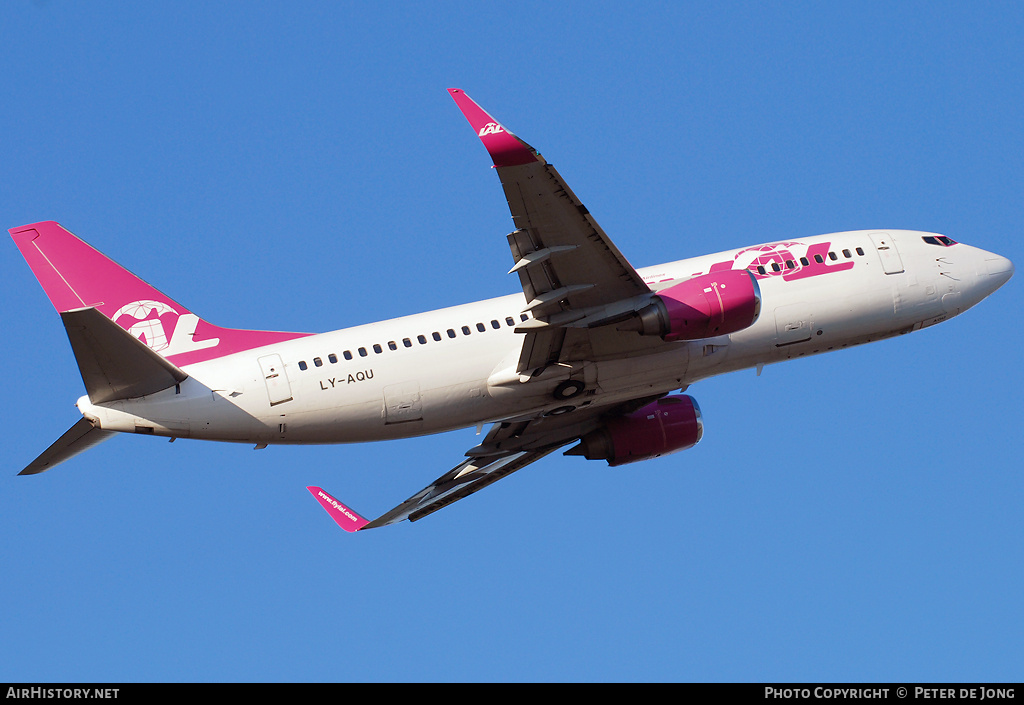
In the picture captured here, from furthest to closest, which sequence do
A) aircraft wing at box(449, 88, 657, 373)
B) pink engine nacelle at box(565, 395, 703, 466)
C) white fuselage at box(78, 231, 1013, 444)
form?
pink engine nacelle at box(565, 395, 703, 466) → white fuselage at box(78, 231, 1013, 444) → aircraft wing at box(449, 88, 657, 373)

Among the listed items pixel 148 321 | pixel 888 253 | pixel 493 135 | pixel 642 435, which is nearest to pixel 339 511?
pixel 148 321

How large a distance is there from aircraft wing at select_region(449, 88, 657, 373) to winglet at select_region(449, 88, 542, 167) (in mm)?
23

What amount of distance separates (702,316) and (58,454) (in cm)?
1790

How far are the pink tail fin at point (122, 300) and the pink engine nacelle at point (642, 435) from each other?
35.2ft

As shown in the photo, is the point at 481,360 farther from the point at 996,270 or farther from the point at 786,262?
the point at 996,270

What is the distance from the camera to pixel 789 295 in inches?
1331

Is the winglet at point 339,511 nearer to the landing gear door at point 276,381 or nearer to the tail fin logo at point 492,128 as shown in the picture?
the landing gear door at point 276,381

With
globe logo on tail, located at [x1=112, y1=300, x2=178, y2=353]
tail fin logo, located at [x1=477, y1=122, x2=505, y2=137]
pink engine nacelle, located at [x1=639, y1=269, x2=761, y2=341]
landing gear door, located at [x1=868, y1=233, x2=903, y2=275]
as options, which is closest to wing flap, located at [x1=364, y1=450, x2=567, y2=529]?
pink engine nacelle, located at [x1=639, y1=269, x2=761, y2=341]

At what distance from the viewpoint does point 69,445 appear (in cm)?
3019

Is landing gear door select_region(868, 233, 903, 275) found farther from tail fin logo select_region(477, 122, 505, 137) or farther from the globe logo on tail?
the globe logo on tail

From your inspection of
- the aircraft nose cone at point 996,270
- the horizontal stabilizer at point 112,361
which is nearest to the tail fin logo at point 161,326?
the horizontal stabilizer at point 112,361

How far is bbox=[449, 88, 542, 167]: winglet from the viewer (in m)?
26.0

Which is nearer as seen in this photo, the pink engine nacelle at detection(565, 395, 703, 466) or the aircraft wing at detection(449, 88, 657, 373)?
the aircraft wing at detection(449, 88, 657, 373)
